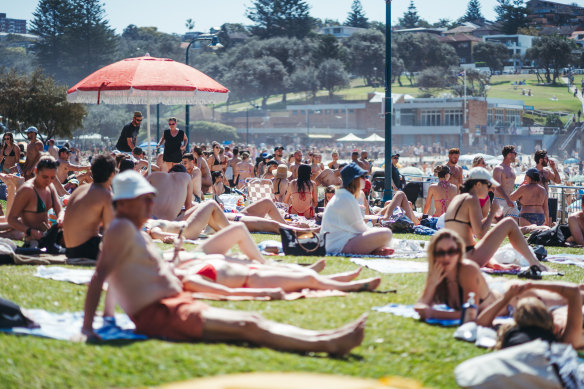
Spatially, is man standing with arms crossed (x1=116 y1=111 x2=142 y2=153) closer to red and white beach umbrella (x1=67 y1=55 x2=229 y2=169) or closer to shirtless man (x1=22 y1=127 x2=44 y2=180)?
shirtless man (x1=22 y1=127 x2=44 y2=180)

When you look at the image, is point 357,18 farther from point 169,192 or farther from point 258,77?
point 169,192

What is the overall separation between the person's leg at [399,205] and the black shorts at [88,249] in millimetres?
5749

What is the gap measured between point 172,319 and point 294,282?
160 cm

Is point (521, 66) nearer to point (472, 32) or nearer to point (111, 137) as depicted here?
point (472, 32)

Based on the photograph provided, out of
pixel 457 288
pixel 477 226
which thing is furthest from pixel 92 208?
pixel 477 226

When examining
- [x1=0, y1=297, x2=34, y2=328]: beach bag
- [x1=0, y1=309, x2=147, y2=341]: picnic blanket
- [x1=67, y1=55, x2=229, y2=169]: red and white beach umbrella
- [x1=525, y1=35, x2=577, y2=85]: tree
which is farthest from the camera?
[x1=525, y1=35, x2=577, y2=85]: tree

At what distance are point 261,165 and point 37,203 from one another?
11.6 meters

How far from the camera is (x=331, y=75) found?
11231 centimetres

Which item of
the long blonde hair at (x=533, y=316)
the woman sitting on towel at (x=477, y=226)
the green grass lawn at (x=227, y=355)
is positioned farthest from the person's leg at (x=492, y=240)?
the long blonde hair at (x=533, y=316)

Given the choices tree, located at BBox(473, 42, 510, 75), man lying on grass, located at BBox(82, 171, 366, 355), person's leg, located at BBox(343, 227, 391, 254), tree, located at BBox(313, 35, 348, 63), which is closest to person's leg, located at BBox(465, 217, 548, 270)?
person's leg, located at BBox(343, 227, 391, 254)

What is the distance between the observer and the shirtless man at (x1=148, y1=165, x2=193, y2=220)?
9070 mm

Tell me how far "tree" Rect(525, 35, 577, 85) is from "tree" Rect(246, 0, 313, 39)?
40521 mm

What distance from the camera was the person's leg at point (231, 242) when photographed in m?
6.04

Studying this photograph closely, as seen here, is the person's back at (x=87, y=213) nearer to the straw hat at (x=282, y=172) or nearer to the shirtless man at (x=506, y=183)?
the straw hat at (x=282, y=172)
